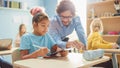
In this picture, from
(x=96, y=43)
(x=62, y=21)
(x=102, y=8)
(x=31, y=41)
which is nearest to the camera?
(x=31, y=41)

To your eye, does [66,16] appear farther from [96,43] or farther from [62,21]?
[96,43]

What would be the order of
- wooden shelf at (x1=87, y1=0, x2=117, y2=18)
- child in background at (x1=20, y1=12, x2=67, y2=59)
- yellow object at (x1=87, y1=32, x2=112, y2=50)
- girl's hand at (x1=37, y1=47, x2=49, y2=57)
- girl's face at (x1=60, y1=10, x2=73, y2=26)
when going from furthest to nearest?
wooden shelf at (x1=87, y1=0, x2=117, y2=18) < yellow object at (x1=87, y1=32, x2=112, y2=50) < girl's face at (x1=60, y1=10, x2=73, y2=26) < child in background at (x1=20, y1=12, x2=67, y2=59) < girl's hand at (x1=37, y1=47, x2=49, y2=57)

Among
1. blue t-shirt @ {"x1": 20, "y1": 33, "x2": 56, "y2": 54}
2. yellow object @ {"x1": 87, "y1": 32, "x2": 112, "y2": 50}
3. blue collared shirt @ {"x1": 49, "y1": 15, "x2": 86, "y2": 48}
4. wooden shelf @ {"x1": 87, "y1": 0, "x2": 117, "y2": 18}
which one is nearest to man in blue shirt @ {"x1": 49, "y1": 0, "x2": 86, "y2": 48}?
blue collared shirt @ {"x1": 49, "y1": 15, "x2": 86, "y2": 48}

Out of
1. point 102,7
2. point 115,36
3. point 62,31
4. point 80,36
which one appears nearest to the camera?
point 62,31

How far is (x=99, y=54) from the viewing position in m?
1.45

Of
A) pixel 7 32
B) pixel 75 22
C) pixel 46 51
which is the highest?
pixel 75 22

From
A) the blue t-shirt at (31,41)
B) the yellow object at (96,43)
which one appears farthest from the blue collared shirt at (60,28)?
the yellow object at (96,43)

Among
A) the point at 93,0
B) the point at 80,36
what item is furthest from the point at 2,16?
the point at 80,36

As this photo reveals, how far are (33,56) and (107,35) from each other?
8.56 ft

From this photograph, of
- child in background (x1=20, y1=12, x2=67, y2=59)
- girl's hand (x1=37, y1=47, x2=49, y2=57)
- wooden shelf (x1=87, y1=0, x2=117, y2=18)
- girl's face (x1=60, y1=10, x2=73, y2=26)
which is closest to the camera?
girl's hand (x1=37, y1=47, x2=49, y2=57)

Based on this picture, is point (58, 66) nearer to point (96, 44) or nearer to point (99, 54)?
point (99, 54)

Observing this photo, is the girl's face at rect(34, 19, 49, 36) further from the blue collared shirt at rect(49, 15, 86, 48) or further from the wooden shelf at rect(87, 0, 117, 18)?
the wooden shelf at rect(87, 0, 117, 18)

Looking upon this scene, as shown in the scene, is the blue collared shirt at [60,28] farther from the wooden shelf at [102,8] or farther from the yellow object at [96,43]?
the wooden shelf at [102,8]

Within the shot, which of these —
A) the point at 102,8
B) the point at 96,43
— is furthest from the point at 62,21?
the point at 102,8
